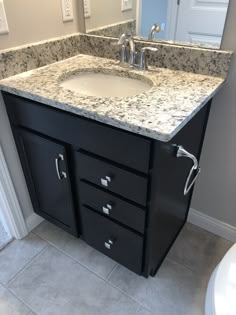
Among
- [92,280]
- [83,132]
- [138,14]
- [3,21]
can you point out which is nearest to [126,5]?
[138,14]

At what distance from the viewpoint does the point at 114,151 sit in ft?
2.79

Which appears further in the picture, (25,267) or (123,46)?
(25,267)

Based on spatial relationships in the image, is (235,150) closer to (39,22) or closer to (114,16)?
(114,16)

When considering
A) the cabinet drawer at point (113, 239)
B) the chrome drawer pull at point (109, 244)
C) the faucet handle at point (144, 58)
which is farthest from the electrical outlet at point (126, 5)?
the chrome drawer pull at point (109, 244)

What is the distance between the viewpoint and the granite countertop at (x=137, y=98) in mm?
750

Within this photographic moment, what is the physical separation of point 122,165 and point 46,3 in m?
0.81

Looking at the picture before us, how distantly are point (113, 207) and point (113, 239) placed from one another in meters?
0.20

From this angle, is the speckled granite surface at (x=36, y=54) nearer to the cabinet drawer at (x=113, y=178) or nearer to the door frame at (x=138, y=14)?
the door frame at (x=138, y=14)

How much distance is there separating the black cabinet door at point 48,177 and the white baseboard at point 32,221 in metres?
0.09

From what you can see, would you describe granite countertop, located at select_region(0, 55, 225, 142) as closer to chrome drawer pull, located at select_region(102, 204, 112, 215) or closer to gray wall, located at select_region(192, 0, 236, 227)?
gray wall, located at select_region(192, 0, 236, 227)

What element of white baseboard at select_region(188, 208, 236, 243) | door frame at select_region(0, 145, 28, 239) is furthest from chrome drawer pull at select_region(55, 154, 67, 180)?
white baseboard at select_region(188, 208, 236, 243)

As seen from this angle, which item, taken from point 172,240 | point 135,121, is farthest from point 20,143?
point 172,240

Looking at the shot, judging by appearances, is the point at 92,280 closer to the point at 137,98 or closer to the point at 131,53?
the point at 137,98

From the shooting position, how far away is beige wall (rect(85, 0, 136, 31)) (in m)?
1.17
